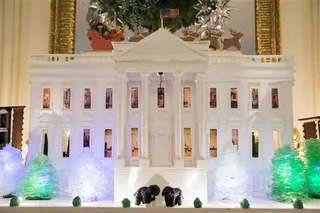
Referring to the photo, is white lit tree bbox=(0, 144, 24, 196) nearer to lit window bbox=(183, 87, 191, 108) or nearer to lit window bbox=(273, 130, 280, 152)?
lit window bbox=(183, 87, 191, 108)

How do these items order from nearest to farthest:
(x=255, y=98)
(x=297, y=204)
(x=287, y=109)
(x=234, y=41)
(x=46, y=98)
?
1. (x=297, y=204)
2. (x=287, y=109)
3. (x=255, y=98)
4. (x=46, y=98)
5. (x=234, y=41)

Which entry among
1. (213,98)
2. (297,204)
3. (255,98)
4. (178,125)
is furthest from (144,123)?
(297,204)

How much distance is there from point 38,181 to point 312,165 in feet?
27.4

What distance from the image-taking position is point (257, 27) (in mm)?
16938

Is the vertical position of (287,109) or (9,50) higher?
(9,50)

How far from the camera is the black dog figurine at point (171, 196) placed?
35.0ft

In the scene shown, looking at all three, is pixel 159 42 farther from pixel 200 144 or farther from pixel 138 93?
pixel 200 144

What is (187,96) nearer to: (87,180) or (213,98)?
(213,98)

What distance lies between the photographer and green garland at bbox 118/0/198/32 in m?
10.6

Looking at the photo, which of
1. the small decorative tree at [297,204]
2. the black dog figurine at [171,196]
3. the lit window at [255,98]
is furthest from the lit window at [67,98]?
the small decorative tree at [297,204]

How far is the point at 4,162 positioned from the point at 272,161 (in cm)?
821

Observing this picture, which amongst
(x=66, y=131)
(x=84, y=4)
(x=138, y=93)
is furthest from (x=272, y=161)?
(x=84, y=4)

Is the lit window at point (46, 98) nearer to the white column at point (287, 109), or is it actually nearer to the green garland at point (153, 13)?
the green garland at point (153, 13)

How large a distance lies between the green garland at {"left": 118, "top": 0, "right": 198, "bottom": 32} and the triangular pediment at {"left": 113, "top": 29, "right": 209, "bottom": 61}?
485 mm
